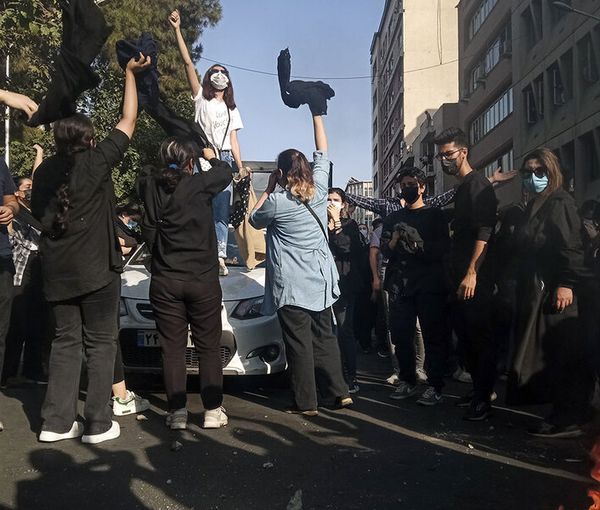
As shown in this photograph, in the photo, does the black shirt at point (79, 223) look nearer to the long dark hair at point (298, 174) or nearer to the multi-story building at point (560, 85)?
the long dark hair at point (298, 174)

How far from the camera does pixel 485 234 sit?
5277mm

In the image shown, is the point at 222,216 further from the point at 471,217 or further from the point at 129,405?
the point at 471,217

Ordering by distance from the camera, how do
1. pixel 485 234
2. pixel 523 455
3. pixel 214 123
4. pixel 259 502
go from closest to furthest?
pixel 259 502 → pixel 523 455 → pixel 485 234 → pixel 214 123

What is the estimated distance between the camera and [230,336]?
584cm

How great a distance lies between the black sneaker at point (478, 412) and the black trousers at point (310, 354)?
0.98 metres

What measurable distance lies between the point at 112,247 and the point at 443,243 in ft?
9.14

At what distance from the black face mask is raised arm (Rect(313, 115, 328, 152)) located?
2.78 ft

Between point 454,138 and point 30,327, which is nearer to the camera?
point 454,138

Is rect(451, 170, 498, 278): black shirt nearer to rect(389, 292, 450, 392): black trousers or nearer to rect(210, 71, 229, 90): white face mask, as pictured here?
rect(389, 292, 450, 392): black trousers

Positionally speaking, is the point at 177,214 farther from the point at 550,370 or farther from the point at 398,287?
the point at 550,370

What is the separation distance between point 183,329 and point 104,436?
904 mm

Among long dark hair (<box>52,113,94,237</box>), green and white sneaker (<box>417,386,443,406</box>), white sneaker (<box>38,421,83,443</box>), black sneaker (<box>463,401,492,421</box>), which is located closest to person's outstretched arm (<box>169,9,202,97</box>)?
long dark hair (<box>52,113,94,237</box>)

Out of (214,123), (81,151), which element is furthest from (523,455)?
(214,123)

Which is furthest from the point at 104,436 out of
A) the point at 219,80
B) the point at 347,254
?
the point at 219,80
